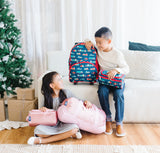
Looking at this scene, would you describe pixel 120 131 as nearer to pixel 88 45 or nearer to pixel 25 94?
pixel 88 45

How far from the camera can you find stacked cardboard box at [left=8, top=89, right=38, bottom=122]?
2.29 meters

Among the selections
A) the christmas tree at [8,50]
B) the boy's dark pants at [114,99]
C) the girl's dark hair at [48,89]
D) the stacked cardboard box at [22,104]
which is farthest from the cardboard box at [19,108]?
the boy's dark pants at [114,99]

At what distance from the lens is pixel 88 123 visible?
1.92 metres

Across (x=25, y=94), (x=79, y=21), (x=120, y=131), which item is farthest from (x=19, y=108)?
(x=79, y=21)

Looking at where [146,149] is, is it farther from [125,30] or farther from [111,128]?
[125,30]

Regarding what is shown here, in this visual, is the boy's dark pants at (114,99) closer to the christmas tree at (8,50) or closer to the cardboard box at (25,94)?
the cardboard box at (25,94)

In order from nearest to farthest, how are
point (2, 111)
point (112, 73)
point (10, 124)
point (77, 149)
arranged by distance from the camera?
point (77, 149) → point (112, 73) → point (10, 124) → point (2, 111)

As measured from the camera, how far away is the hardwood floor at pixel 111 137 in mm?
1875

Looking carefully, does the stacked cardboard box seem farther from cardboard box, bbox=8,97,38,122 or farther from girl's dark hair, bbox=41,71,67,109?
girl's dark hair, bbox=41,71,67,109

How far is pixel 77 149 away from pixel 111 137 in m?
0.37

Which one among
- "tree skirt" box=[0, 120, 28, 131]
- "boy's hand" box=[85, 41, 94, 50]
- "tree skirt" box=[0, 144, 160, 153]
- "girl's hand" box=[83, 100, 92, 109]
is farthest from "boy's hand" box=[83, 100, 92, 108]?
"tree skirt" box=[0, 120, 28, 131]

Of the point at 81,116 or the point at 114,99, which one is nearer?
the point at 81,116

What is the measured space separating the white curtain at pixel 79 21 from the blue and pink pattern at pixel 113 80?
3.32 ft

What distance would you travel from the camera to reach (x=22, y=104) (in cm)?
229
